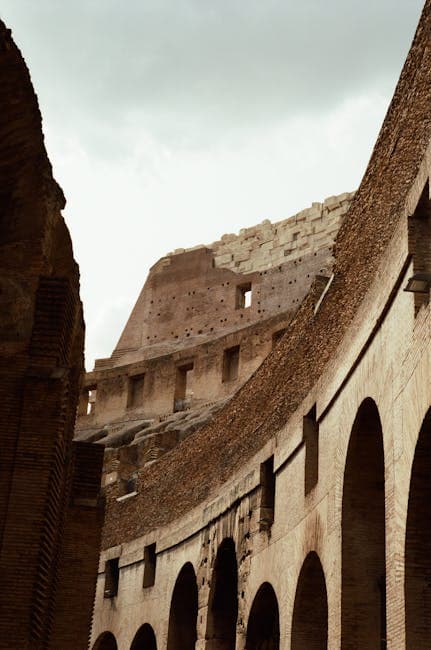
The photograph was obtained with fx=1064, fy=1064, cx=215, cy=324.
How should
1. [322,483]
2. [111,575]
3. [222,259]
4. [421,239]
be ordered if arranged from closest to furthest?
[421,239]
[322,483]
[111,575]
[222,259]

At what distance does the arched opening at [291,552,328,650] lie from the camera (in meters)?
12.8

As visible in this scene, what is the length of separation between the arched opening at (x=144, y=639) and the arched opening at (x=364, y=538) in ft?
35.5

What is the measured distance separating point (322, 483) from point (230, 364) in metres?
23.7

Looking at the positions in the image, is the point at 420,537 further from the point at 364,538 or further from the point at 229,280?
the point at 229,280

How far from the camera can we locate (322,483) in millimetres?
12242

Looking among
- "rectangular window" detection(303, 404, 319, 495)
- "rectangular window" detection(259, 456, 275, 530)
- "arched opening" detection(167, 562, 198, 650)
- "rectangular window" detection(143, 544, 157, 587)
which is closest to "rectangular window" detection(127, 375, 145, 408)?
"rectangular window" detection(143, 544, 157, 587)

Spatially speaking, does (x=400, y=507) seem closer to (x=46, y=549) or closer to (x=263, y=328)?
(x=46, y=549)

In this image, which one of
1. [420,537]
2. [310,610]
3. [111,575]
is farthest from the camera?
[111,575]

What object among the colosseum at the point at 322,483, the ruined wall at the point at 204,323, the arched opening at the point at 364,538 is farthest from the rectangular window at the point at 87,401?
the arched opening at the point at 364,538

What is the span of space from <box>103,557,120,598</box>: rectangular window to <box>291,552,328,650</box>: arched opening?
10450mm

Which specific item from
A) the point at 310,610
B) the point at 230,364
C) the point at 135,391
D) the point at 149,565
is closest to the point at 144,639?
the point at 149,565

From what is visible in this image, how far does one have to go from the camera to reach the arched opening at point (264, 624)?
1500 cm

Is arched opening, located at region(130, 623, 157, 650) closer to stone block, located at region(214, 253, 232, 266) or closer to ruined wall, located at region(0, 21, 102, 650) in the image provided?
ruined wall, located at region(0, 21, 102, 650)

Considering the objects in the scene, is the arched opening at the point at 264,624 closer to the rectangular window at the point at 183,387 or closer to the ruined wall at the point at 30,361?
the ruined wall at the point at 30,361
